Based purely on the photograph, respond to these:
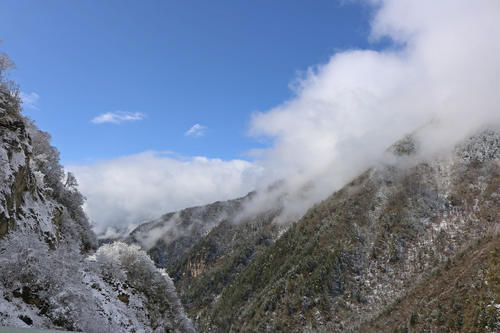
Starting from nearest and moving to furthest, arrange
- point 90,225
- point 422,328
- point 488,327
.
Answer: point 90,225 → point 488,327 → point 422,328

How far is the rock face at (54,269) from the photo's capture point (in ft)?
68.6

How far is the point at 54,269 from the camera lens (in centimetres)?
2292

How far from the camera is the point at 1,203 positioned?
24094 mm

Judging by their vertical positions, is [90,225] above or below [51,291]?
above

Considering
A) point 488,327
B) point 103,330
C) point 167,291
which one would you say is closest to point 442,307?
point 488,327

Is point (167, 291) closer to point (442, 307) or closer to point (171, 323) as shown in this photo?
point (171, 323)

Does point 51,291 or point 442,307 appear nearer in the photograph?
point 51,291

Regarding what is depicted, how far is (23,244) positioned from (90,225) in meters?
40.5

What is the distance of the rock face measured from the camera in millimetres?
20922

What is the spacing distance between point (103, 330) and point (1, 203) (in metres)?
11.8

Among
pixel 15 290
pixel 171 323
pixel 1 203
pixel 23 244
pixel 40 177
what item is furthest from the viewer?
pixel 171 323

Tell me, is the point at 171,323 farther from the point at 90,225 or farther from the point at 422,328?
the point at 422,328

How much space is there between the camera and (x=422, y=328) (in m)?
191

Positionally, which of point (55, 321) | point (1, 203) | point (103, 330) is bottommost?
point (103, 330)
